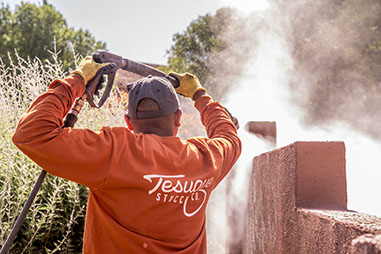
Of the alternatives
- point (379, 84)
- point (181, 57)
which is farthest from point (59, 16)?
point (379, 84)

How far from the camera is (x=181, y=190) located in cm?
179

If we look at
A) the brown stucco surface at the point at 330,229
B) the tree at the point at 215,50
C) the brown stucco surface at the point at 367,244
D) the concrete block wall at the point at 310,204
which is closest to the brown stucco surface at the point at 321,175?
the concrete block wall at the point at 310,204

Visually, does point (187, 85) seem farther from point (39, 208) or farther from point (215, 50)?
point (215, 50)

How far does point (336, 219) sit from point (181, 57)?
20639mm

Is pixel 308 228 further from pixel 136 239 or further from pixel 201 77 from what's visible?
pixel 201 77

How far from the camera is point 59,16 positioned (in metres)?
28.1

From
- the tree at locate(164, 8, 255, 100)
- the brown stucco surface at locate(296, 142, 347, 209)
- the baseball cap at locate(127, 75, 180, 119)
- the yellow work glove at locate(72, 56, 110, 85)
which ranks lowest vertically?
the brown stucco surface at locate(296, 142, 347, 209)

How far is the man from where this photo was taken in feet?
5.35

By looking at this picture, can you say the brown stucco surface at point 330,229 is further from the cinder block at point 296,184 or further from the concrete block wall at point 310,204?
the cinder block at point 296,184

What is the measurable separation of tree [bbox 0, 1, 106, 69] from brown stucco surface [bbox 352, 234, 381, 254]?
23841mm

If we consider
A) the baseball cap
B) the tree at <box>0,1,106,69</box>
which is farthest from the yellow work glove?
the tree at <box>0,1,106,69</box>

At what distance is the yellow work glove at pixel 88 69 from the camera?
2000mm

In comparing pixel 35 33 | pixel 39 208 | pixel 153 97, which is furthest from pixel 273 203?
pixel 35 33

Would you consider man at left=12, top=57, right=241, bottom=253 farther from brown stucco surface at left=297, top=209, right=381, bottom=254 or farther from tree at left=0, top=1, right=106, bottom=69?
tree at left=0, top=1, right=106, bottom=69
